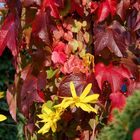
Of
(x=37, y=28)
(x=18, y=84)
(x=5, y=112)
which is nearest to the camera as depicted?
(x=37, y=28)

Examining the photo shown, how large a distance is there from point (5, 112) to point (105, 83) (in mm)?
3123

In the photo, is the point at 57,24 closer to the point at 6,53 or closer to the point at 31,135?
the point at 31,135

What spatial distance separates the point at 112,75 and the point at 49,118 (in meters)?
0.29

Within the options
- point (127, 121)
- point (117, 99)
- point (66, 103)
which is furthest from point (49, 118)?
point (127, 121)

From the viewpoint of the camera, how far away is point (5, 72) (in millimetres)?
5043

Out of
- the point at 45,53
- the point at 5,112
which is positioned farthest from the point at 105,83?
the point at 5,112

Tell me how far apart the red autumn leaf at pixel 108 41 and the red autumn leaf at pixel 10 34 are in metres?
0.31

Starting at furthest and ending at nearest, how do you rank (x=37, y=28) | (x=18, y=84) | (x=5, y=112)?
(x=5, y=112), (x=18, y=84), (x=37, y=28)

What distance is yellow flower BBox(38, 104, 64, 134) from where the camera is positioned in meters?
1.91

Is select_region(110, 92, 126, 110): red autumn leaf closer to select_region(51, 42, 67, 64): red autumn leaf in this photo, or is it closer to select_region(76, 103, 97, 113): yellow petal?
select_region(76, 103, 97, 113): yellow petal

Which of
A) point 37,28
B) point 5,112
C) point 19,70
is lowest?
point 5,112

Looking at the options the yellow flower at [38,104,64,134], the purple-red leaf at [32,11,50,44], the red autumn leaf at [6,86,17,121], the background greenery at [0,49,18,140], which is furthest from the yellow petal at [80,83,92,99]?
the background greenery at [0,49,18,140]

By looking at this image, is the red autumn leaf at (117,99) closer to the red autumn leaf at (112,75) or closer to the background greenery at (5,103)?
the red autumn leaf at (112,75)

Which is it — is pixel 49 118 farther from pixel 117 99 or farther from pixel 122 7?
pixel 122 7
